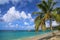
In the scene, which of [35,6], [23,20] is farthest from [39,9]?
[23,20]

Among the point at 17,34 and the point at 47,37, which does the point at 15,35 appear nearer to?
the point at 17,34

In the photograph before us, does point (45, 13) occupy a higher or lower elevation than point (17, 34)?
higher

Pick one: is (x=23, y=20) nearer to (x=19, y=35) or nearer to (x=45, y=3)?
(x=19, y=35)

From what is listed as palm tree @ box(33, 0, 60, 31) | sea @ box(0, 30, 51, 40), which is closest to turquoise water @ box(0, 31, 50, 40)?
sea @ box(0, 30, 51, 40)

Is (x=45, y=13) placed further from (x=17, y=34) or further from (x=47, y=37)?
(x=17, y=34)

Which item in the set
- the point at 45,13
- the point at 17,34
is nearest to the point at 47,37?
the point at 45,13

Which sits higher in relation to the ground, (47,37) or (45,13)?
(45,13)

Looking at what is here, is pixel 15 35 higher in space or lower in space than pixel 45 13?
lower

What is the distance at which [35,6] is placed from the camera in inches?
123

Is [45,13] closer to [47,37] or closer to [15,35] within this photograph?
[47,37]

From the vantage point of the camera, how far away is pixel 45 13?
3068mm

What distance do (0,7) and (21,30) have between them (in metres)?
0.58

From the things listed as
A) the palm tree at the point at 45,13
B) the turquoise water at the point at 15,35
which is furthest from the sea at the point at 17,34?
the palm tree at the point at 45,13

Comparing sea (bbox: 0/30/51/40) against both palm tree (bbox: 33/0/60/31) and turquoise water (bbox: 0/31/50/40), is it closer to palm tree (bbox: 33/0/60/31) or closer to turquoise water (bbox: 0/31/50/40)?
turquoise water (bbox: 0/31/50/40)
